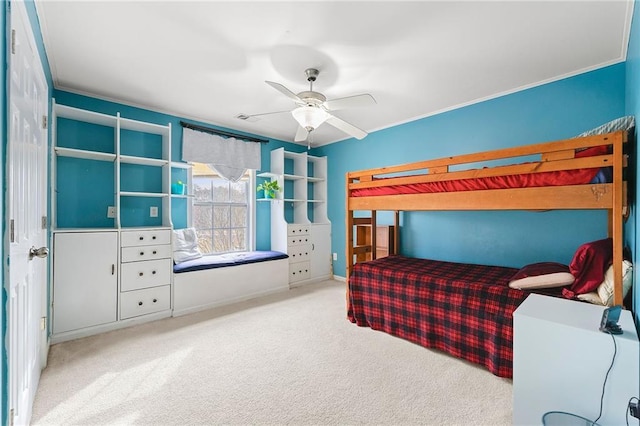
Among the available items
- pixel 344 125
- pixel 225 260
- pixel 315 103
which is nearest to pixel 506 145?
→ pixel 344 125

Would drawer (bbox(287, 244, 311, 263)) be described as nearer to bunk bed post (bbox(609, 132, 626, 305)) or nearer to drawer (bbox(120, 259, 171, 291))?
drawer (bbox(120, 259, 171, 291))

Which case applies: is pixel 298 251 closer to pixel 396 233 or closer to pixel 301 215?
pixel 301 215

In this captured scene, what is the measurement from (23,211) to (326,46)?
206 centimetres

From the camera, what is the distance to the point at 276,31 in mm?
2018

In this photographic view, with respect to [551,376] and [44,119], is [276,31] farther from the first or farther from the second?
[551,376]

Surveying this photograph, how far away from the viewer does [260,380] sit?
197 cm

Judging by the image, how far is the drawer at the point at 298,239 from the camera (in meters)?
4.34

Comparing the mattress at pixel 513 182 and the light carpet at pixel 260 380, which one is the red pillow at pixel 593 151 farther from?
the light carpet at pixel 260 380

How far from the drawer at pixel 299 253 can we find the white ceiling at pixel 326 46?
2.12 meters

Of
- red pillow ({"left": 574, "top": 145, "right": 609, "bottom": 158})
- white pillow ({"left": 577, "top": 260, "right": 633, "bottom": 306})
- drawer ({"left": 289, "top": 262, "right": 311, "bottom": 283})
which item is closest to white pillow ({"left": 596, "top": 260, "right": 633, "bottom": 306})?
white pillow ({"left": 577, "top": 260, "right": 633, "bottom": 306})

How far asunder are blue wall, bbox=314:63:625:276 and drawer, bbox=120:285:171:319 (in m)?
2.87

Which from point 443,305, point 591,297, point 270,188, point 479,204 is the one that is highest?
point 270,188

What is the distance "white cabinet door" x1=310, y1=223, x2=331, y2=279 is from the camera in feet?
15.3

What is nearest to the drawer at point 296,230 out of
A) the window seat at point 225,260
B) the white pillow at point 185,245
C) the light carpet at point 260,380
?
the window seat at point 225,260
